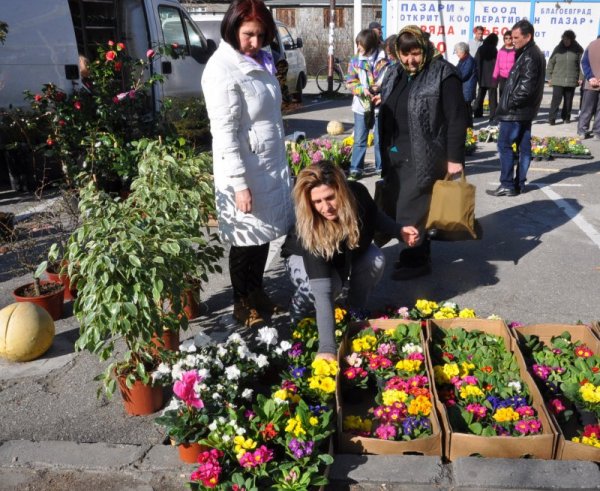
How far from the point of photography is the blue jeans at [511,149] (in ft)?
23.1

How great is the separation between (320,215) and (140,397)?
136 centimetres

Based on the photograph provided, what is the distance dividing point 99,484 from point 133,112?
504 cm

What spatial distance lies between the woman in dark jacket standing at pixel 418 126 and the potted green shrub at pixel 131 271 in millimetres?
1699

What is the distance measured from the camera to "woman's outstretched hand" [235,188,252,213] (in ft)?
11.7

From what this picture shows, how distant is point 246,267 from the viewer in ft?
13.0

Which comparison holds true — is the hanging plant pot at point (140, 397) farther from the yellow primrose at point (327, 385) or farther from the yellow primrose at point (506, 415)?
the yellow primrose at point (506, 415)

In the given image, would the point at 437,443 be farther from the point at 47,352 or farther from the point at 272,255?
the point at 272,255

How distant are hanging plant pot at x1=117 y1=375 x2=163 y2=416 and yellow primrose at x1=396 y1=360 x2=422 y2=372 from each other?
1273 millimetres

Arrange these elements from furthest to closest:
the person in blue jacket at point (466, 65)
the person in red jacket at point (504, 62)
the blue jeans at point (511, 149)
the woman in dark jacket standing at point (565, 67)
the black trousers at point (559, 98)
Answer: the black trousers at point (559, 98)
the woman in dark jacket standing at point (565, 67)
the person in red jacket at point (504, 62)
the person in blue jacket at point (466, 65)
the blue jeans at point (511, 149)

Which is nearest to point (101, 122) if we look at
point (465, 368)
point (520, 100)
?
point (520, 100)

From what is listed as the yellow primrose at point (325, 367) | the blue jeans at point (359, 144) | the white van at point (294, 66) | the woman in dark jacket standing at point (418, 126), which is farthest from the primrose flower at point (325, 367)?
the white van at point (294, 66)

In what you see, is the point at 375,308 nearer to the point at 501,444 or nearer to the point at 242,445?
the point at 501,444

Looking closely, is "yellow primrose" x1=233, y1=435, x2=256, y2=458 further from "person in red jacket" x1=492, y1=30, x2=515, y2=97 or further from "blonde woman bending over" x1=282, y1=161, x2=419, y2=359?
"person in red jacket" x1=492, y1=30, x2=515, y2=97

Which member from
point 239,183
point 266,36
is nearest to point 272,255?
point 239,183
